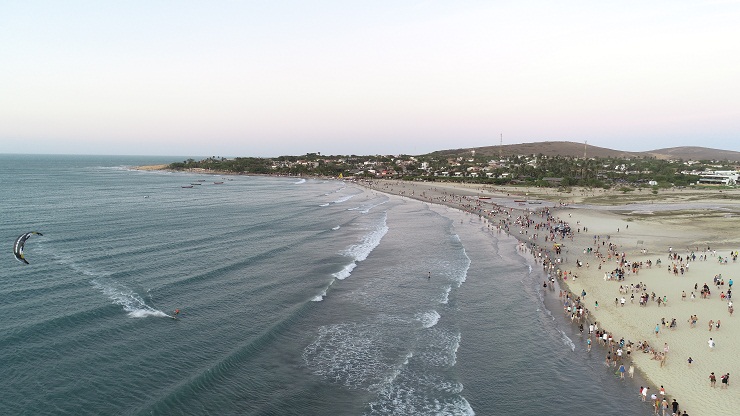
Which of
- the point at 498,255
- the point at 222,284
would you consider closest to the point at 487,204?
the point at 498,255

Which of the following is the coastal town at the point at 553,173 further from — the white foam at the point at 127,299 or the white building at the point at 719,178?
the white foam at the point at 127,299

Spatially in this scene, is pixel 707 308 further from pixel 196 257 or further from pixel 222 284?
pixel 196 257

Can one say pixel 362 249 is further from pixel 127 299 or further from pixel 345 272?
pixel 127 299

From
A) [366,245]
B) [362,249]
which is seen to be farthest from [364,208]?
[362,249]

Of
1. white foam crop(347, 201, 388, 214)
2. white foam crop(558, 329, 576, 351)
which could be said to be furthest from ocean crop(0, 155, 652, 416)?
white foam crop(347, 201, 388, 214)

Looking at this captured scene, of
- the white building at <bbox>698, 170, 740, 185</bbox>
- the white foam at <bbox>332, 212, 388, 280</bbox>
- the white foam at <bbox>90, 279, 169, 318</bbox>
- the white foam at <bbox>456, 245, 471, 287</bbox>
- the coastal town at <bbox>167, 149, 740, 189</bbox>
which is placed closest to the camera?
the white foam at <bbox>90, 279, 169, 318</bbox>

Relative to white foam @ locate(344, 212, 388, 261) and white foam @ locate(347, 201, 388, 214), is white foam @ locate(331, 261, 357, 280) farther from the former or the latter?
white foam @ locate(347, 201, 388, 214)

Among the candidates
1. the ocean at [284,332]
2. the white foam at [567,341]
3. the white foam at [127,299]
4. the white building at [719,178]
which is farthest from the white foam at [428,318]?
the white building at [719,178]
